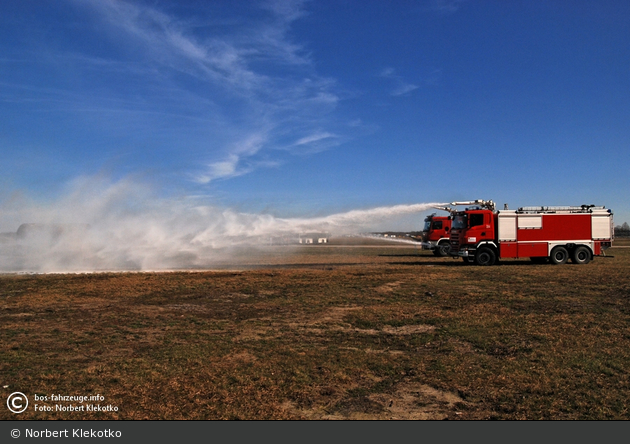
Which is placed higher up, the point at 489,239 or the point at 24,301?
the point at 489,239

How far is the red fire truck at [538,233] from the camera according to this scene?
30031mm

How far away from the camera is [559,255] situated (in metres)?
30.5

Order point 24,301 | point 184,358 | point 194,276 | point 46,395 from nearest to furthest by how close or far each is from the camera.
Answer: point 46,395 < point 184,358 < point 24,301 < point 194,276

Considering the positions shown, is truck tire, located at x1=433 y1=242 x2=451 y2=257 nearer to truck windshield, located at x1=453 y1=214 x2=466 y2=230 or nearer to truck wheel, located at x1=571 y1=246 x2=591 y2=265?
truck windshield, located at x1=453 y1=214 x2=466 y2=230

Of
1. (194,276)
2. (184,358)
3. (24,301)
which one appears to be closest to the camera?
(184,358)

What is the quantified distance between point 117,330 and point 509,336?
974 centimetres

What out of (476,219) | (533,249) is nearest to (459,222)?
(476,219)

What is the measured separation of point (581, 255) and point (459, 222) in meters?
8.67

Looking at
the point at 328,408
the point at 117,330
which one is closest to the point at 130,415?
the point at 328,408

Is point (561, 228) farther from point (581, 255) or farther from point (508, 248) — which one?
point (508, 248)

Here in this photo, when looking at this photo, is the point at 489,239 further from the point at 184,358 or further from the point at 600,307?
the point at 184,358

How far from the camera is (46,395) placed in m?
6.55

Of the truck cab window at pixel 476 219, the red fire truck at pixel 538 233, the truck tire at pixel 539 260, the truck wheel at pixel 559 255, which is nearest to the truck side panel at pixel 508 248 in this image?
the red fire truck at pixel 538 233

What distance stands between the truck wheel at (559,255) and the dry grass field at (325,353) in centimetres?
1347
